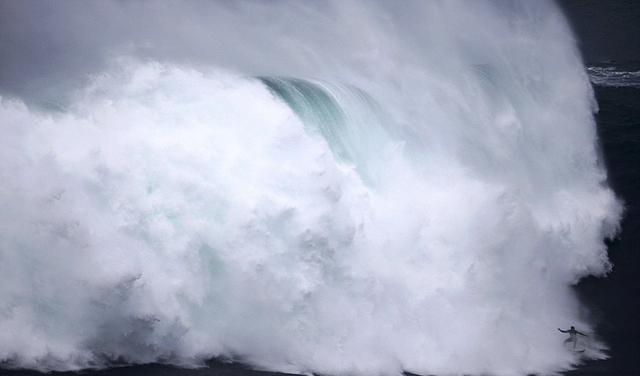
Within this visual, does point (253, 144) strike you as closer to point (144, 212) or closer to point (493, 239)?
point (144, 212)

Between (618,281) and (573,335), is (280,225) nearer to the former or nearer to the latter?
(573,335)

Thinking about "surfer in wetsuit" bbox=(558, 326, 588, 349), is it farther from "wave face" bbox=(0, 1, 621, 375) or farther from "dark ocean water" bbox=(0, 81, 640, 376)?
"dark ocean water" bbox=(0, 81, 640, 376)

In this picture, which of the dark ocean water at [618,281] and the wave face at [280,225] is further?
the dark ocean water at [618,281]

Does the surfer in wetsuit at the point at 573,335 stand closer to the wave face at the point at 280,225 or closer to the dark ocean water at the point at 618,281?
the wave face at the point at 280,225

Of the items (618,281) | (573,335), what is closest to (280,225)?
(573,335)

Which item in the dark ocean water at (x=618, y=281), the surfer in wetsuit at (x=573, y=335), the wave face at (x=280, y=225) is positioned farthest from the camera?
the surfer in wetsuit at (x=573, y=335)

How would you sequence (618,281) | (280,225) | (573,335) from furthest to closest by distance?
1. (618,281)
2. (573,335)
3. (280,225)

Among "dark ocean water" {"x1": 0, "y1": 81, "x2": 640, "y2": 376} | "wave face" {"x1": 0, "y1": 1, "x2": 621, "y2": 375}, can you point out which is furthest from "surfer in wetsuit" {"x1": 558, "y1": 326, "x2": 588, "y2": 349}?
"dark ocean water" {"x1": 0, "y1": 81, "x2": 640, "y2": 376}

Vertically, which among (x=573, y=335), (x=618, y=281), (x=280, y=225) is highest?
(x=618, y=281)

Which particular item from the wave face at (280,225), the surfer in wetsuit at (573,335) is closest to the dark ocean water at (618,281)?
the wave face at (280,225)
